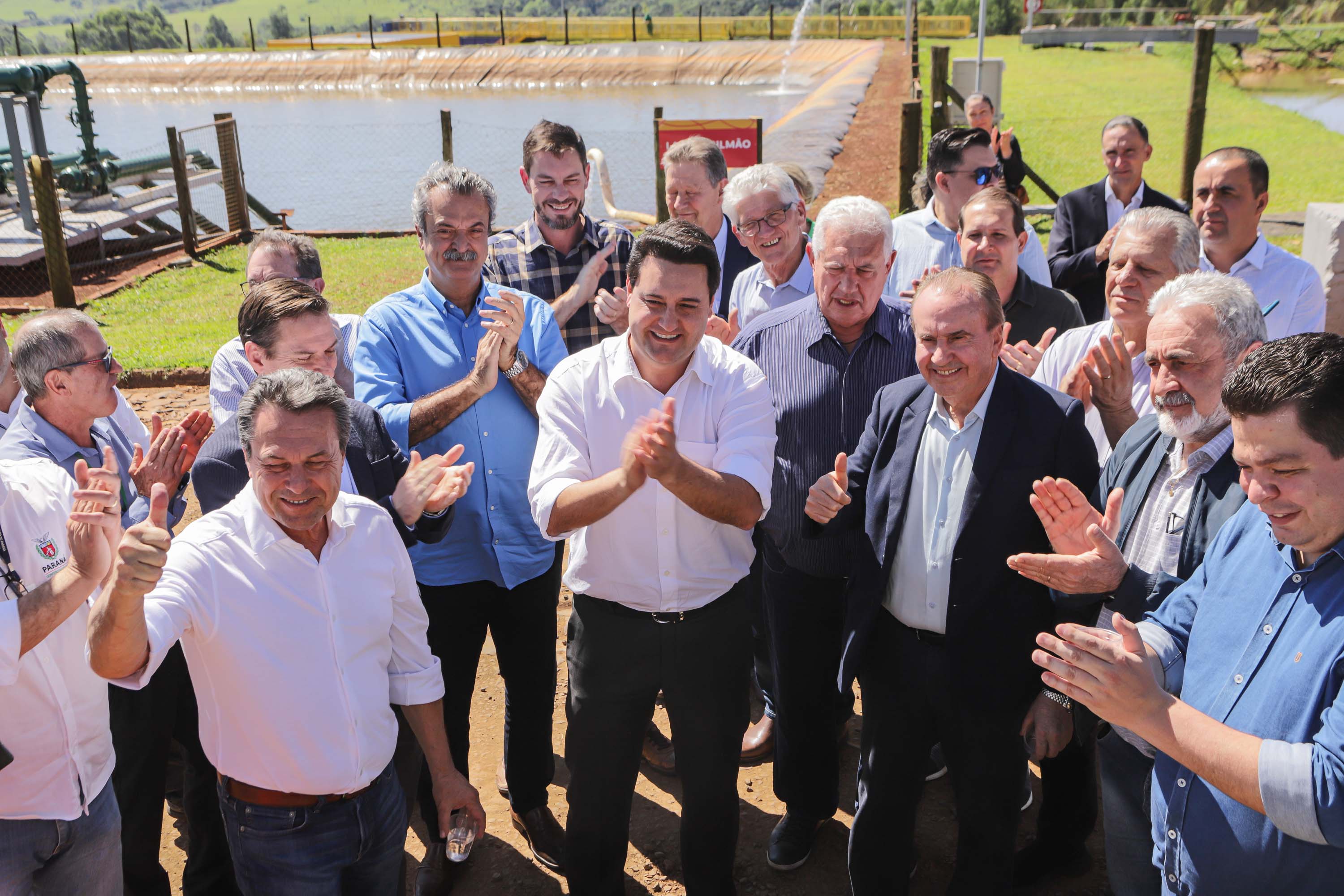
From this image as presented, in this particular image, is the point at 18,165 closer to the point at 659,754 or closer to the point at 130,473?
the point at 130,473

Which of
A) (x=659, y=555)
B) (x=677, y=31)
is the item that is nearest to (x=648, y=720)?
(x=659, y=555)

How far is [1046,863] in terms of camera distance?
3.75 meters

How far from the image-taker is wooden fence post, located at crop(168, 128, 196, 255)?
12883 mm

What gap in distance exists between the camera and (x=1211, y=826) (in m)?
2.36

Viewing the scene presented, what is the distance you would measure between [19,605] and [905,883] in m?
2.89

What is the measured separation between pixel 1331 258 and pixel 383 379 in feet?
21.0

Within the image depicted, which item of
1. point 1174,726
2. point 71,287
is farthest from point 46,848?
point 71,287

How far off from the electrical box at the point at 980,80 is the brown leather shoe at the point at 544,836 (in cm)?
1262

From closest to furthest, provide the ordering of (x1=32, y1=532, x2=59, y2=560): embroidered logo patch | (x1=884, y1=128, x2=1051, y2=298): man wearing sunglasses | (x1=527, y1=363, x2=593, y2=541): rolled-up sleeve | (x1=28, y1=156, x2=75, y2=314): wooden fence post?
(x1=32, y1=532, x2=59, y2=560): embroidered logo patch < (x1=527, y1=363, x2=593, y2=541): rolled-up sleeve < (x1=884, y1=128, x2=1051, y2=298): man wearing sunglasses < (x1=28, y1=156, x2=75, y2=314): wooden fence post

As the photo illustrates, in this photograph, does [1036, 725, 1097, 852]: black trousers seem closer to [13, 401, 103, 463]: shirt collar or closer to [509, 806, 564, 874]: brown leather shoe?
[509, 806, 564, 874]: brown leather shoe

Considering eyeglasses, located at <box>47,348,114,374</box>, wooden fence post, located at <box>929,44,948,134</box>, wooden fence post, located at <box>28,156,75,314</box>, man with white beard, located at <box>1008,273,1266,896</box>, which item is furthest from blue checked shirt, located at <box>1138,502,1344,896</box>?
wooden fence post, located at <box>28,156,75,314</box>

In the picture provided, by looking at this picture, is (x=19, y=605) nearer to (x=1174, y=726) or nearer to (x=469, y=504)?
(x=469, y=504)

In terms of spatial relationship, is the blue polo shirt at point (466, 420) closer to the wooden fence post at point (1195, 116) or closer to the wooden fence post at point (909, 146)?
the wooden fence post at point (909, 146)

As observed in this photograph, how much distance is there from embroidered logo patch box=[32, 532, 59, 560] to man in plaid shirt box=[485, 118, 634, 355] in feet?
7.76
